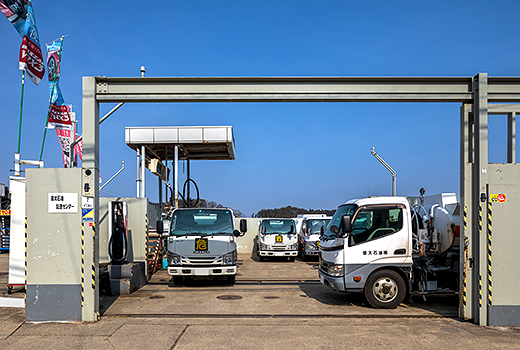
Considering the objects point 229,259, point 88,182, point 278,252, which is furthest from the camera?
point 278,252

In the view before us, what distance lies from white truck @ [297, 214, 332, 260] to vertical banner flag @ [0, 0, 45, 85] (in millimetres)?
12614

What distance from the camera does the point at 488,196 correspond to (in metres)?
7.56

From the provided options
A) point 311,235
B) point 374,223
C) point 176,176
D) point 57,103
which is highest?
point 57,103

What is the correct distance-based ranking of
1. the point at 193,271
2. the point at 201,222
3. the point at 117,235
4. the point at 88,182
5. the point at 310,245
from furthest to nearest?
the point at 310,245
the point at 201,222
the point at 117,235
the point at 193,271
the point at 88,182

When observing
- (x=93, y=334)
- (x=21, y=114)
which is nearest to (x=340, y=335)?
(x=93, y=334)

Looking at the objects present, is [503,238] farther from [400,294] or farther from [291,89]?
[291,89]

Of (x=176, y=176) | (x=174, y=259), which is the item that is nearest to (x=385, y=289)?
(x=174, y=259)

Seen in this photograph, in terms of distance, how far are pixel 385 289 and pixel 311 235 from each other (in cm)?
1086

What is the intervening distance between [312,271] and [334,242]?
22.5 feet

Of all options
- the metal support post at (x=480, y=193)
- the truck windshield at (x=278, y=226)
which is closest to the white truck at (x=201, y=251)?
the metal support post at (x=480, y=193)

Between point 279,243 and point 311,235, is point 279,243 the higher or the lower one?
the lower one

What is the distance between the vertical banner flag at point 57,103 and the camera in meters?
14.7

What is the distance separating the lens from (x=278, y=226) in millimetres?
19109

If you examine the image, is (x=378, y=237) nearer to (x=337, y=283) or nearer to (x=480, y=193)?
(x=337, y=283)
